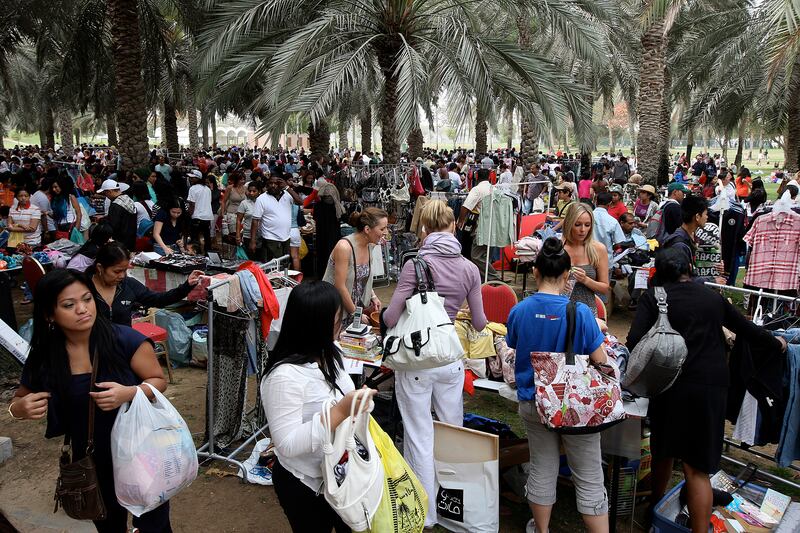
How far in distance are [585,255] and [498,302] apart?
99 centimetres

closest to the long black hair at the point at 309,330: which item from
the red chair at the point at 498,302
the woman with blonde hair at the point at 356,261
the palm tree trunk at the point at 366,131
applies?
the woman with blonde hair at the point at 356,261

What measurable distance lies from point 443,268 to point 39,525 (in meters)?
3.02

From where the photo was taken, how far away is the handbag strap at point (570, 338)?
3.35 m

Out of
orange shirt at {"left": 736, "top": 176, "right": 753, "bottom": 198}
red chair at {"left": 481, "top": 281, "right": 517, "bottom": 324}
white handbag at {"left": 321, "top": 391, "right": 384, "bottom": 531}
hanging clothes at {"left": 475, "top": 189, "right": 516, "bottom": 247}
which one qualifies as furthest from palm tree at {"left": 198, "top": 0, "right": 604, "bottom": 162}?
orange shirt at {"left": 736, "top": 176, "right": 753, "bottom": 198}

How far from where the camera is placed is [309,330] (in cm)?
257

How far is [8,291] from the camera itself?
269 inches

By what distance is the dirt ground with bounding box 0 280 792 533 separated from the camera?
4.20 m

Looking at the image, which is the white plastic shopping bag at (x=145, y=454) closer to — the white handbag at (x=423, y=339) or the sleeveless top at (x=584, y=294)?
the white handbag at (x=423, y=339)

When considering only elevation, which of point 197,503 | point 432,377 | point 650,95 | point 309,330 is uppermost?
point 650,95

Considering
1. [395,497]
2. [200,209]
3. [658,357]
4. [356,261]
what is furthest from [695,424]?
[200,209]

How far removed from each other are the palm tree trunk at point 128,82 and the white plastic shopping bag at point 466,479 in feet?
39.1

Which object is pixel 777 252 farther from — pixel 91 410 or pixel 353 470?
pixel 91 410

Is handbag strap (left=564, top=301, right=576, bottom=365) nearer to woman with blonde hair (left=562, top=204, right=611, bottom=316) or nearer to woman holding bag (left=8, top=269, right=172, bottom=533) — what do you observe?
woman with blonde hair (left=562, top=204, right=611, bottom=316)

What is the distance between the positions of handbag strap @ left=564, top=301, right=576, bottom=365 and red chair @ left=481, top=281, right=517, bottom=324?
8.23 ft
